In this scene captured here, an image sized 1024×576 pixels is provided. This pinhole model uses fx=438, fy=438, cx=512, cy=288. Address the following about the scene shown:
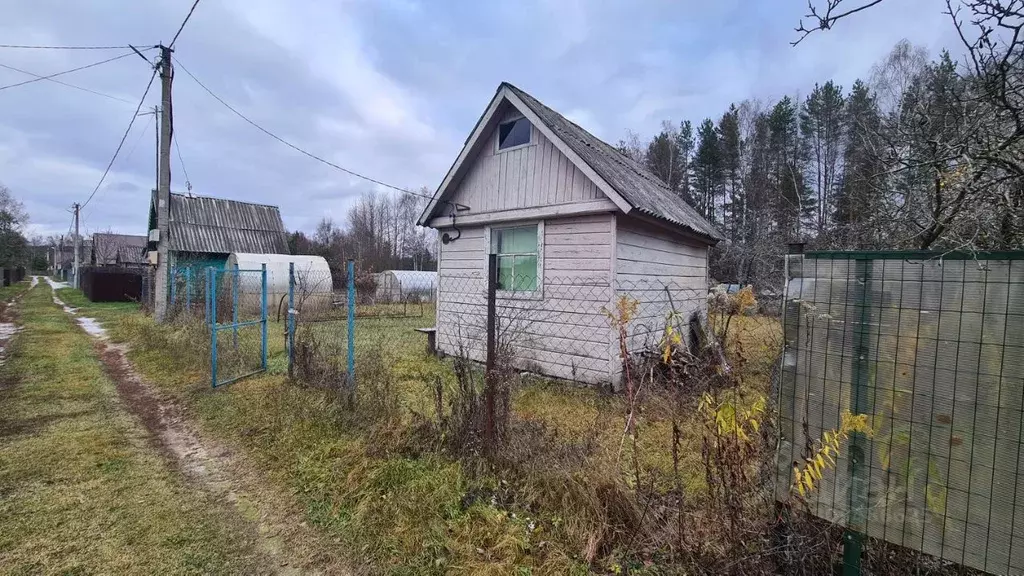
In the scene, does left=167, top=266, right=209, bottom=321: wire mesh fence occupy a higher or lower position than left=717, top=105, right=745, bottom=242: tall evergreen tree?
lower

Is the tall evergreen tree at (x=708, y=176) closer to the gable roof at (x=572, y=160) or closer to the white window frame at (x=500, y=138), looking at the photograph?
the gable roof at (x=572, y=160)

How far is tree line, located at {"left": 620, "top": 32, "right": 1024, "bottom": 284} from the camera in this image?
263 cm

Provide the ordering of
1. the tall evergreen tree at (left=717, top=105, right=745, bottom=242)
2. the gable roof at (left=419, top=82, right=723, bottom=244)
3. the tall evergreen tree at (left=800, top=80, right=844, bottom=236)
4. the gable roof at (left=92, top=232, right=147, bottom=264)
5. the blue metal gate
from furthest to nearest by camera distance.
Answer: the gable roof at (left=92, top=232, right=147, bottom=264) → the tall evergreen tree at (left=717, top=105, right=745, bottom=242) → the tall evergreen tree at (left=800, top=80, right=844, bottom=236) → the blue metal gate → the gable roof at (left=419, top=82, right=723, bottom=244)

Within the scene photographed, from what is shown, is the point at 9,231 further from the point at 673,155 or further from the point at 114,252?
the point at 673,155

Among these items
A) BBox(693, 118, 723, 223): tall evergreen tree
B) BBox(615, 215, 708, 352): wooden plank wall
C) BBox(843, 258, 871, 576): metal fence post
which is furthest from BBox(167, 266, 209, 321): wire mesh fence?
BBox(693, 118, 723, 223): tall evergreen tree

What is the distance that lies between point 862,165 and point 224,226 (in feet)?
87.2

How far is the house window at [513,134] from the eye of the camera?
7402 millimetres

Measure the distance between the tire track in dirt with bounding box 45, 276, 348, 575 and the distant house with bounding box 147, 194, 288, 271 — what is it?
17637 millimetres

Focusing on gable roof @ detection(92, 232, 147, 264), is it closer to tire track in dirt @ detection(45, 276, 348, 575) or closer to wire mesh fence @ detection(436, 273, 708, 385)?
tire track in dirt @ detection(45, 276, 348, 575)

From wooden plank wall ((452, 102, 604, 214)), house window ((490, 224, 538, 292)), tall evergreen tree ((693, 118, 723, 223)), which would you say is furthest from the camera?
tall evergreen tree ((693, 118, 723, 223))

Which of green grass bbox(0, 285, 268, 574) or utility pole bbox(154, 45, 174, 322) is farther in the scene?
utility pole bbox(154, 45, 174, 322)

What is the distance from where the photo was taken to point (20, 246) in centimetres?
4194

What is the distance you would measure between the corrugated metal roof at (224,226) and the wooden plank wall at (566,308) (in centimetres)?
2017

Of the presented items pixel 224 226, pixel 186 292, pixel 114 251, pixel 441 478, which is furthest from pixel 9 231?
pixel 441 478
